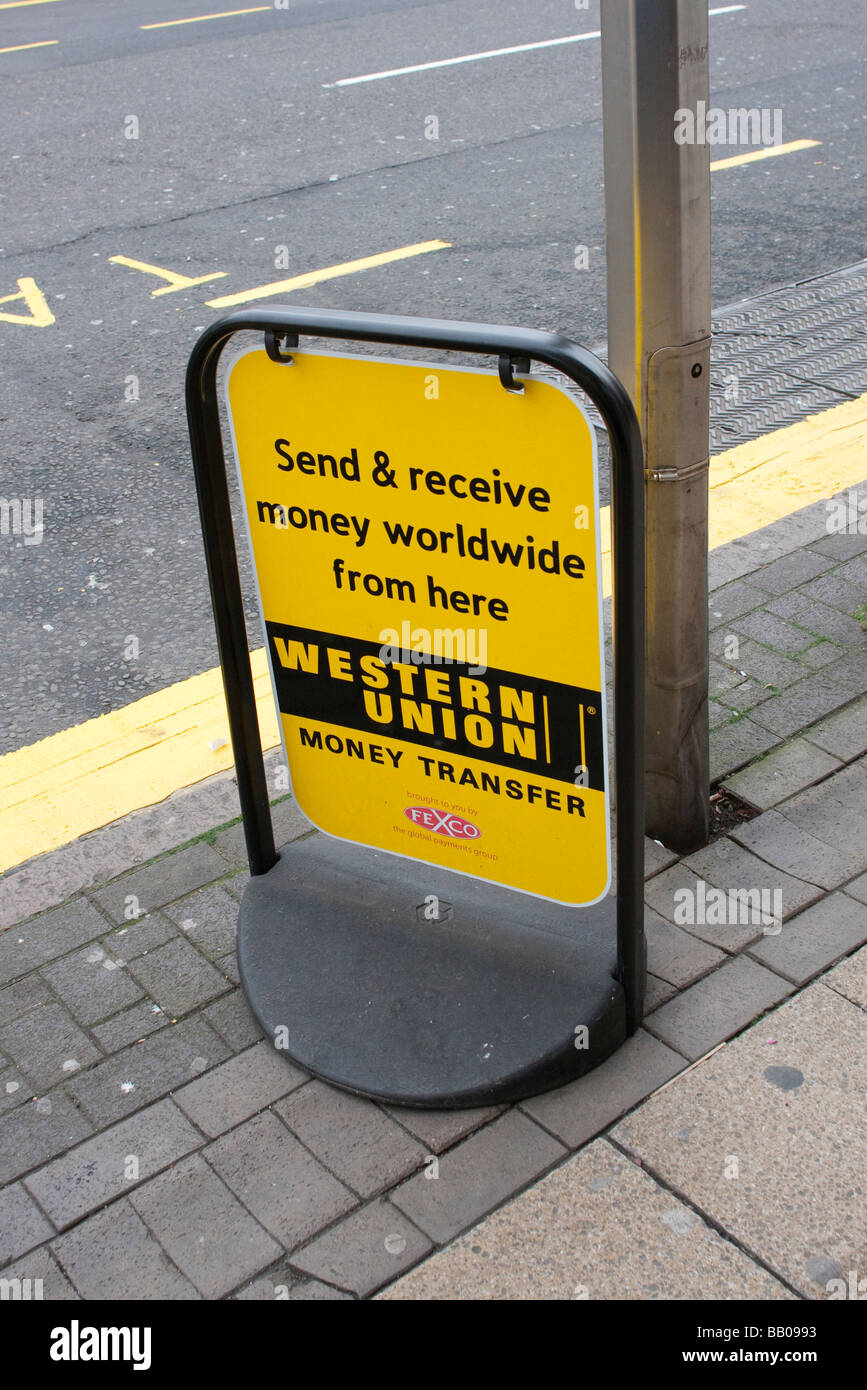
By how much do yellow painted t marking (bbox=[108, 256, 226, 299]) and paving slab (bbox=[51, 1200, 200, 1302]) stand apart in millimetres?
5815

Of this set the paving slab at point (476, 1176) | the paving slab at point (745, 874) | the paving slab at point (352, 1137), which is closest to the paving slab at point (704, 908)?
the paving slab at point (745, 874)

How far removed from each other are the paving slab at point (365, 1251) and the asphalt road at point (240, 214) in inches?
82.5

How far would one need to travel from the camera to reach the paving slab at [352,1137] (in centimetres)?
256

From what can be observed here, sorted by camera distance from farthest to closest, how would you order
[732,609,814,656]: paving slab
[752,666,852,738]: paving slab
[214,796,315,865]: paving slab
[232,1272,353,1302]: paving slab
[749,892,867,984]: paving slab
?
[732,609,814,656]: paving slab → [752,666,852,738]: paving slab → [214,796,315,865]: paving slab → [749,892,867,984]: paving slab → [232,1272,353,1302]: paving slab

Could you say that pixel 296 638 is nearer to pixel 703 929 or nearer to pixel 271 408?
pixel 271 408

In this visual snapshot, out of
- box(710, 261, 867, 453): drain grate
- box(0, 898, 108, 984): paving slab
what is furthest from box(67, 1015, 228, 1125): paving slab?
box(710, 261, 867, 453): drain grate

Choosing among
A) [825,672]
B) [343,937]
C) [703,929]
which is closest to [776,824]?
[703,929]

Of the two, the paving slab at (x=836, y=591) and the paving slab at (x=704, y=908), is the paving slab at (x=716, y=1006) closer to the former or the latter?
the paving slab at (x=704, y=908)

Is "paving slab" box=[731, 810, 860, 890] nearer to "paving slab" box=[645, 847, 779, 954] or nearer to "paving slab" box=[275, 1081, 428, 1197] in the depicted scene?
"paving slab" box=[645, 847, 779, 954]

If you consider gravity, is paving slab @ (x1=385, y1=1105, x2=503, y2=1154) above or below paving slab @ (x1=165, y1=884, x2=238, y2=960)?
below

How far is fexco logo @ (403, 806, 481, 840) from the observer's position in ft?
9.39

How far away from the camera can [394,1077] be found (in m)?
2.71
